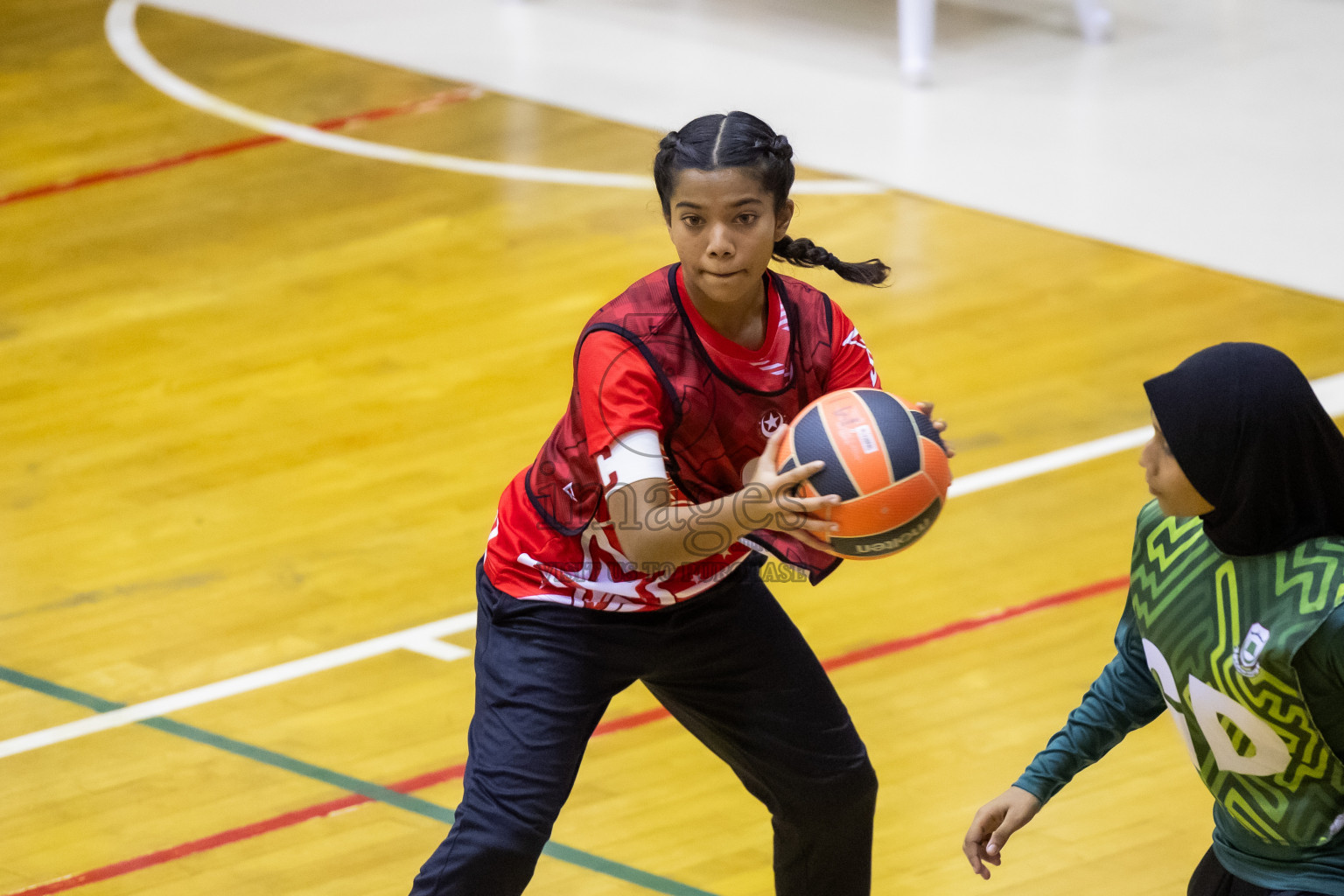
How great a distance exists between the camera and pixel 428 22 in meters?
9.89

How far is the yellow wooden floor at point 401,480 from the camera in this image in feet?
13.1

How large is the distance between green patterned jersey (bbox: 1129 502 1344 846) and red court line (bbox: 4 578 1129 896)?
6.65ft

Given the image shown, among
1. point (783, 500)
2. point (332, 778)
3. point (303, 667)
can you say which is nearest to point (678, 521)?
point (783, 500)

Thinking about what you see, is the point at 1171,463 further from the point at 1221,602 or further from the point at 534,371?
the point at 534,371

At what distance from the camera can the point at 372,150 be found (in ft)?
26.7

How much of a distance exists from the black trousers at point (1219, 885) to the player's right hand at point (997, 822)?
25cm

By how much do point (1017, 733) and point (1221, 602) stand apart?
6.16ft

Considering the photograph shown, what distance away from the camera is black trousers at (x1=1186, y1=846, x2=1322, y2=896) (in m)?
2.47

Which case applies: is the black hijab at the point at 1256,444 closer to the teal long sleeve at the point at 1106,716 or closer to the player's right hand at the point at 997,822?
the teal long sleeve at the point at 1106,716

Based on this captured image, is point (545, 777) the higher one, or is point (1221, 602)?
point (1221, 602)

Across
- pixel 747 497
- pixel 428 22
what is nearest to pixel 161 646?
pixel 747 497

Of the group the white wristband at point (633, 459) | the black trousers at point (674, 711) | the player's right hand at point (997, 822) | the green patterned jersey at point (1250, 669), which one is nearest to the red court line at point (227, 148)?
the black trousers at point (674, 711)

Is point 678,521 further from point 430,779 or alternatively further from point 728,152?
point 430,779

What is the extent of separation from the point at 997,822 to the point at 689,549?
0.61 m
